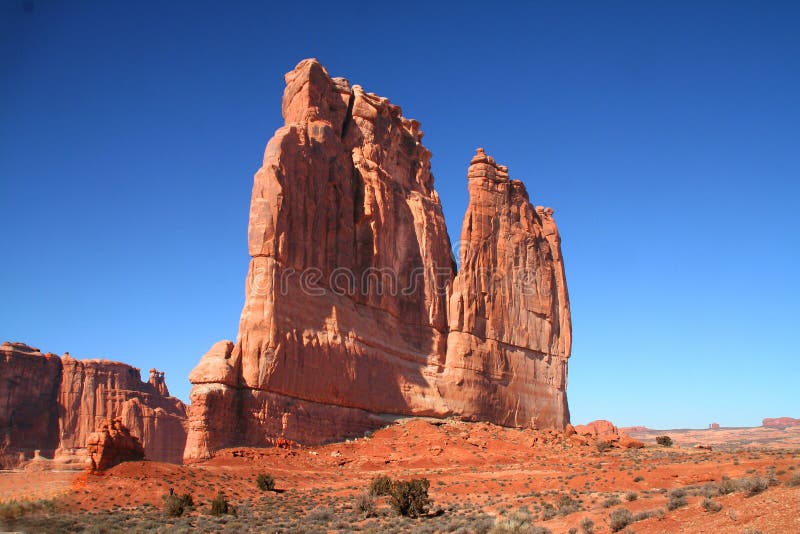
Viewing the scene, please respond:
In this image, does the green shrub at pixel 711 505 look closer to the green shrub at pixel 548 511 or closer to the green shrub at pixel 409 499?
the green shrub at pixel 548 511

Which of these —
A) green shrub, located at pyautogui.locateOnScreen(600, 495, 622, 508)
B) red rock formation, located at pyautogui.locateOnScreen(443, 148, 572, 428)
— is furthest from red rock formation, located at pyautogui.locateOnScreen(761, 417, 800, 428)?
green shrub, located at pyautogui.locateOnScreen(600, 495, 622, 508)

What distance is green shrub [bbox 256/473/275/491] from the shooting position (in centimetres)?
2914

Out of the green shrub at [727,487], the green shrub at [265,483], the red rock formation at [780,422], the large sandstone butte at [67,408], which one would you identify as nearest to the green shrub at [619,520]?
the green shrub at [727,487]

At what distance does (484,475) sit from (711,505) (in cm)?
1704

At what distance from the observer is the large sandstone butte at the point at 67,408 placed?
62.5 meters

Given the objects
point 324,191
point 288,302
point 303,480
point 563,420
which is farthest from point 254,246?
point 563,420

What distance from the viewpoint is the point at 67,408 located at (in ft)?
217

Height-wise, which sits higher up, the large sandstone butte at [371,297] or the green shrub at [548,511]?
the large sandstone butte at [371,297]

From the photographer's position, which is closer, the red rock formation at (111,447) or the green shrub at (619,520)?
the green shrub at (619,520)

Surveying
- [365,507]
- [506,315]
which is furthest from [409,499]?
[506,315]

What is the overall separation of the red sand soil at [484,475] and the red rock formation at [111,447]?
46cm

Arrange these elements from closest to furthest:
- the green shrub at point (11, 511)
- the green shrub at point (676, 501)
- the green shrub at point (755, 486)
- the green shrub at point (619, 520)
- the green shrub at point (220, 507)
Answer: the green shrub at point (619, 520) < the green shrub at point (755, 486) < the green shrub at point (676, 501) < the green shrub at point (11, 511) < the green shrub at point (220, 507)

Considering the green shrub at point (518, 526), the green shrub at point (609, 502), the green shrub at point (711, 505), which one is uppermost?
the green shrub at point (711, 505)

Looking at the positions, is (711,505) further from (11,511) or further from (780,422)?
(780,422)
